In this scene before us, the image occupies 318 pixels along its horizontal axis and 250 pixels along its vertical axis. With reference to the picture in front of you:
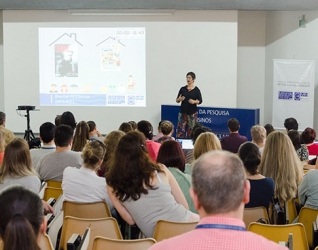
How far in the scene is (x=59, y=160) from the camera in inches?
202

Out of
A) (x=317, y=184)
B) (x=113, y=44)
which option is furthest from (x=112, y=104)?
(x=317, y=184)

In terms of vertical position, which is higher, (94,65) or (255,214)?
(94,65)

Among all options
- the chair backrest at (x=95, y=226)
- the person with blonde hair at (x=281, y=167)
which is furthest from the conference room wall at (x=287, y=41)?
the chair backrest at (x=95, y=226)

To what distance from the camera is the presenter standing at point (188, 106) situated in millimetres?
10414

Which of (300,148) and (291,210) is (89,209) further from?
(300,148)

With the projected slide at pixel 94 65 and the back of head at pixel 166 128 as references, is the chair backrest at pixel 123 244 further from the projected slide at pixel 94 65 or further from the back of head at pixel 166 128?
the projected slide at pixel 94 65

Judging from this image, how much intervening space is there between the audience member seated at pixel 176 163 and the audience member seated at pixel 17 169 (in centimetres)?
99

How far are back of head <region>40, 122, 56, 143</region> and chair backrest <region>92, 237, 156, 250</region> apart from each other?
289cm

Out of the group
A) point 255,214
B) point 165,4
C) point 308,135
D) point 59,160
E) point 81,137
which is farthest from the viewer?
point 165,4

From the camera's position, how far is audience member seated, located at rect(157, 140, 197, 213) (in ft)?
14.1

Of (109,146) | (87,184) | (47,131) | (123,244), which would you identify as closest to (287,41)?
(47,131)

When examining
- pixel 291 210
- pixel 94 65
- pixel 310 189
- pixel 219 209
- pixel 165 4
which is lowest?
pixel 291 210

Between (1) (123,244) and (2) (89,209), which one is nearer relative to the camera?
(1) (123,244)

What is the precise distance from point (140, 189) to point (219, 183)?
2027mm
